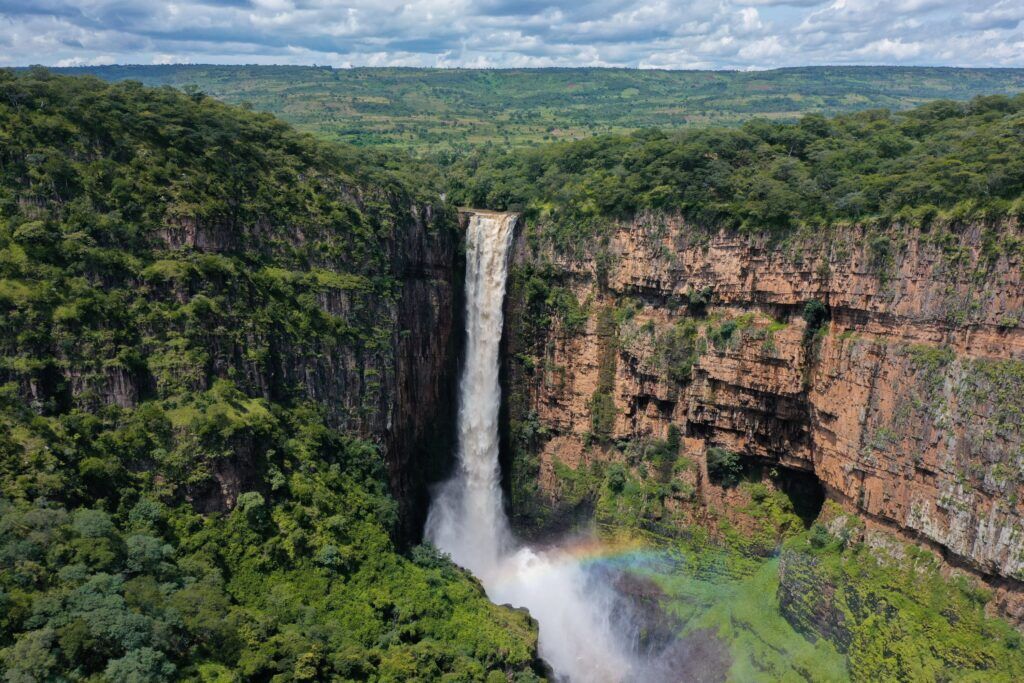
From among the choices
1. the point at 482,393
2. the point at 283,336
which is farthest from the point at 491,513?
the point at 283,336

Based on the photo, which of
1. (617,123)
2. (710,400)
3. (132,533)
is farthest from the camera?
(617,123)

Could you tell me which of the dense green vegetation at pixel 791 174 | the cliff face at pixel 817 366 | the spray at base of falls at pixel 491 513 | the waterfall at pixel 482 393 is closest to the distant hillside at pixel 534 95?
the dense green vegetation at pixel 791 174

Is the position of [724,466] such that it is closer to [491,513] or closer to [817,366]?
[817,366]

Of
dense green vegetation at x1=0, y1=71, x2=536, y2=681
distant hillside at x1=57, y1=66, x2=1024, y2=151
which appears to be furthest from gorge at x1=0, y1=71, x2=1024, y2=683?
distant hillside at x1=57, y1=66, x2=1024, y2=151

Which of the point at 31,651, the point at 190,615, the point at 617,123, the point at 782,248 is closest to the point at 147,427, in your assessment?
the point at 190,615

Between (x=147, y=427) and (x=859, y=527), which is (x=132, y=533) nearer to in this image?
(x=147, y=427)

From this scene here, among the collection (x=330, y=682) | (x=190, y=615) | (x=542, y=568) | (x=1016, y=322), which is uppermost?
(x=1016, y=322)

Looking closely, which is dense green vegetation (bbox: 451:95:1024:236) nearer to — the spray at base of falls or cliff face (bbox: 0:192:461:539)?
the spray at base of falls
